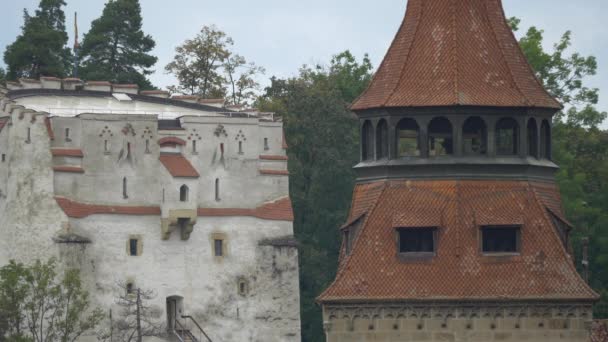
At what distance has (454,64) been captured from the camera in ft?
250

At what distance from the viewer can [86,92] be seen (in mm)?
119188

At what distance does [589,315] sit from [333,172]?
5087 cm

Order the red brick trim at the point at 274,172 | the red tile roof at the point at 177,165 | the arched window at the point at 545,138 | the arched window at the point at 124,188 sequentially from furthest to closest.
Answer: the red brick trim at the point at 274,172 < the red tile roof at the point at 177,165 < the arched window at the point at 124,188 < the arched window at the point at 545,138

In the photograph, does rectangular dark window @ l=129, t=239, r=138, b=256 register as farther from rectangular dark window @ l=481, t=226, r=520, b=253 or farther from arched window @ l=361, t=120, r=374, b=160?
rectangular dark window @ l=481, t=226, r=520, b=253

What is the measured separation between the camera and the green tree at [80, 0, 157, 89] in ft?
446

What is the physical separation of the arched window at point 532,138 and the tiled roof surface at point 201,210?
4033cm

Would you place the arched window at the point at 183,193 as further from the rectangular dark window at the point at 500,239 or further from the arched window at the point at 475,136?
the rectangular dark window at the point at 500,239

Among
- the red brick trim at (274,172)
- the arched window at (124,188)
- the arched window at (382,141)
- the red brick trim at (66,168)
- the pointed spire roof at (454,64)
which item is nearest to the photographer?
the pointed spire roof at (454,64)

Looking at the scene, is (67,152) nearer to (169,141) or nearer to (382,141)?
(169,141)

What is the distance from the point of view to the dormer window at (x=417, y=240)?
74250 millimetres

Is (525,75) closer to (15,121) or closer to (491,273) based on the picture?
(491,273)

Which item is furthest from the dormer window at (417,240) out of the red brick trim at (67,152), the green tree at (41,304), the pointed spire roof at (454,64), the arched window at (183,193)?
the arched window at (183,193)

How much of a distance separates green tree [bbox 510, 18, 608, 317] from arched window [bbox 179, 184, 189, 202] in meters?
15.0

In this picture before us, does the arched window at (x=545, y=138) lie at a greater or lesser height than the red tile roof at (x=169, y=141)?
lesser
